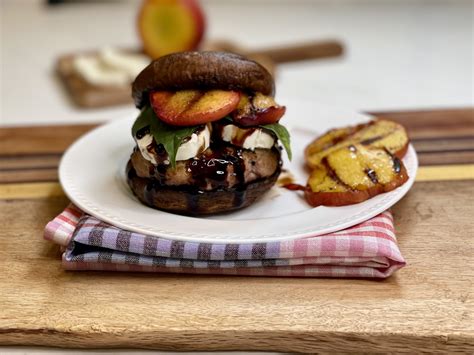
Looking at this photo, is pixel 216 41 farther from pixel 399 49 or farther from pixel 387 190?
pixel 387 190

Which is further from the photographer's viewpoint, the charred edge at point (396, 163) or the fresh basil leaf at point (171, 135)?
the charred edge at point (396, 163)

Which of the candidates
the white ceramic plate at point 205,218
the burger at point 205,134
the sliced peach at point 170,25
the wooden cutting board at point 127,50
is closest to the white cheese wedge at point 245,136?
the burger at point 205,134

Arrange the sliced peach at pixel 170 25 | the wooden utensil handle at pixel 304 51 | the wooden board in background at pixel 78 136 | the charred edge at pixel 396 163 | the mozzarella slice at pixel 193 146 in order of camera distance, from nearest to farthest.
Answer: the mozzarella slice at pixel 193 146
the charred edge at pixel 396 163
the wooden board in background at pixel 78 136
the sliced peach at pixel 170 25
the wooden utensil handle at pixel 304 51

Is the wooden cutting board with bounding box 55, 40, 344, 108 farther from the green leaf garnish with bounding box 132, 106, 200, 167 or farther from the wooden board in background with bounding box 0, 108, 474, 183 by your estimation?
the green leaf garnish with bounding box 132, 106, 200, 167

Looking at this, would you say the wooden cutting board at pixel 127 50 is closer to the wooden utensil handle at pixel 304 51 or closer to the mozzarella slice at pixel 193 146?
the wooden utensil handle at pixel 304 51

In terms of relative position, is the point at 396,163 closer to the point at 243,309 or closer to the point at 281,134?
the point at 281,134
